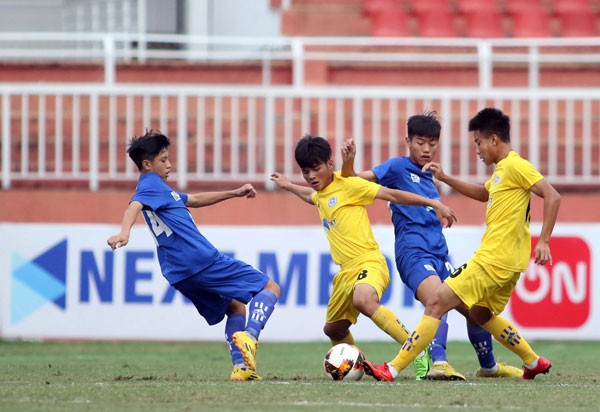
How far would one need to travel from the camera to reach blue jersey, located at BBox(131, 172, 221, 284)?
8.92 metres

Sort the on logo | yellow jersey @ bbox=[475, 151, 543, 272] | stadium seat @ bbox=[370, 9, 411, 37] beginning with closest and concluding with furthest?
yellow jersey @ bbox=[475, 151, 543, 272] < the on logo < stadium seat @ bbox=[370, 9, 411, 37]

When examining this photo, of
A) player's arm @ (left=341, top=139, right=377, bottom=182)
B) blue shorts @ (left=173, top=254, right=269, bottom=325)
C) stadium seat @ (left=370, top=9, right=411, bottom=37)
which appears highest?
stadium seat @ (left=370, top=9, right=411, bottom=37)

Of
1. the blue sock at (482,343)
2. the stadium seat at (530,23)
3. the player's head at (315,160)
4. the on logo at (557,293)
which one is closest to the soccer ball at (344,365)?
the blue sock at (482,343)

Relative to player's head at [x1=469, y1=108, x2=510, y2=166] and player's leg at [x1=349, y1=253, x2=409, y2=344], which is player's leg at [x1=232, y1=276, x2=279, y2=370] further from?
player's head at [x1=469, y1=108, x2=510, y2=166]

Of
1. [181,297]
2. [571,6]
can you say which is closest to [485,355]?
[181,297]

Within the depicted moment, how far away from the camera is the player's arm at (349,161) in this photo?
8.83 m

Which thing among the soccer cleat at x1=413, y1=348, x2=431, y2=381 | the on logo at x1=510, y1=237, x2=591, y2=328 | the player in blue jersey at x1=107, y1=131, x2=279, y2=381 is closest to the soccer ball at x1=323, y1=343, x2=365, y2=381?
the soccer cleat at x1=413, y1=348, x2=431, y2=381

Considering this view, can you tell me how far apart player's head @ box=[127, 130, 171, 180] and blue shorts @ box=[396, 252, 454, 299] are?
1807mm

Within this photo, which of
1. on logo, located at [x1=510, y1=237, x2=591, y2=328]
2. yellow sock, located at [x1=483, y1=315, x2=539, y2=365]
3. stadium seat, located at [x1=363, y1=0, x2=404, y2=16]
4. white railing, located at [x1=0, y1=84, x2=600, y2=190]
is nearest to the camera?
yellow sock, located at [x1=483, y1=315, x2=539, y2=365]

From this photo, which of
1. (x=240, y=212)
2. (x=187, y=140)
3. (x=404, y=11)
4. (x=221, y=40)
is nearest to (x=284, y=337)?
(x=240, y=212)

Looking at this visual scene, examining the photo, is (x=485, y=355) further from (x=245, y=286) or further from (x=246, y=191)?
(x=246, y=191)

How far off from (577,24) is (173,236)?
9458mm

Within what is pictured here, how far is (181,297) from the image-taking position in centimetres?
1289

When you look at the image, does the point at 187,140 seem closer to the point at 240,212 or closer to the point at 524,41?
the point at 240,212
